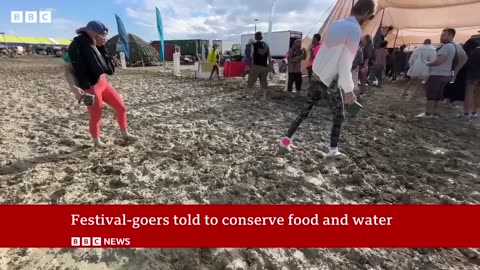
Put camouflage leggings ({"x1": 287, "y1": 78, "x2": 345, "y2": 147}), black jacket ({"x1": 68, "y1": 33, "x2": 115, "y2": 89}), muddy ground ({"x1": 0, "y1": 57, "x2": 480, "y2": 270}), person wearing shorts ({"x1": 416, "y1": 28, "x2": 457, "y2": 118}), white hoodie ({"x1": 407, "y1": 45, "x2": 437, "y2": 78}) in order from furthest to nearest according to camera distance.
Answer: white hoodie ({"x1": 407, "y1": 45, "x2": 437, "y2": 78}), person wearing shorts ({"x1": 416, "y1": 28, "x2": 457, "y2": 118}), camouflage leggings ({"x1": 287, "y1": 78, "x2": 345, "y2": 147}), black jacket ({"x1": 68, "y1": 33, "x2": 115, "y2": 89}), muddy ground ({"x1": 0, "y1": 57, "x2": 480, "y2": 270})

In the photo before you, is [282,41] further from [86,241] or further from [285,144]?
[86,241]

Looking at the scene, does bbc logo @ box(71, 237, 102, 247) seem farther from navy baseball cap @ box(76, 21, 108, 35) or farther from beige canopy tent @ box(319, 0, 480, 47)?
beige canopy tent @ box(319, 0, 480, 47)

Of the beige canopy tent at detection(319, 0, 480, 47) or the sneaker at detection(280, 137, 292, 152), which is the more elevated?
the beige canopy tent at detection(319, 0, 480, 47)

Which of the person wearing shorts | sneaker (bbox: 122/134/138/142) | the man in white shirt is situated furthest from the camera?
the person wearing shorts

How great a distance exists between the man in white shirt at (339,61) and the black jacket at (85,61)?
2.47 metres

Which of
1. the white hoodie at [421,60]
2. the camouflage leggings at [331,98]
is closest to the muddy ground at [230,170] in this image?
the camouflage leggings at [331,98]

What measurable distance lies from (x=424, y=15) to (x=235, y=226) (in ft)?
53.3

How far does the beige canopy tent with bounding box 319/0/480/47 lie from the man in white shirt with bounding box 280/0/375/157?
8.43 metres

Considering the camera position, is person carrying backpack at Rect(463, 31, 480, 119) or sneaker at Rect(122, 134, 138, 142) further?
person carrying backpack at Rect(463, 31, 480, 119)

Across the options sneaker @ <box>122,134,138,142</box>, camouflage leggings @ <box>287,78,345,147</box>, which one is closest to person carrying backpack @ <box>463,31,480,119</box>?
camouflage leggings @ <box>287,78,345,147</box>

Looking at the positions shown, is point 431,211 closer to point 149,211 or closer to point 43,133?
point 149,211

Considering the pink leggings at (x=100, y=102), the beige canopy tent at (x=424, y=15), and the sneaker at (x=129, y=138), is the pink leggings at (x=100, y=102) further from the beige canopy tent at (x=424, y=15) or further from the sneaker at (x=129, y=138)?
the beige canopy tent at (x=424, y=15)

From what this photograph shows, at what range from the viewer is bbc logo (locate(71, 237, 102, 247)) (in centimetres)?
213

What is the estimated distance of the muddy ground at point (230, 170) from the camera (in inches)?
82.3
